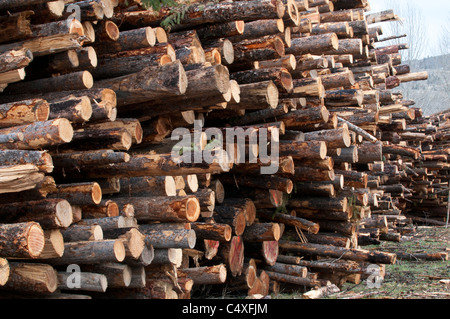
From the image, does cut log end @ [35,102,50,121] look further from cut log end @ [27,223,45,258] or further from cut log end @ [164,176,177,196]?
cut log end @ [164,176,177,196]

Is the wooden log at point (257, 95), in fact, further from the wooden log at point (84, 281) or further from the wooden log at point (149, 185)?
the wooden log at point (84, 281)

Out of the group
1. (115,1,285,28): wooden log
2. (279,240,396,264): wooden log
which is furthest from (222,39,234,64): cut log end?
(279,240,396,264): wooden log

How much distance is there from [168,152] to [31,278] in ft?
6.41

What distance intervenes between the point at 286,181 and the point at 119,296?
279cm

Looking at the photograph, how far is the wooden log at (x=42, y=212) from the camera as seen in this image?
4.25 metres

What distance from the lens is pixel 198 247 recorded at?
6641 millimetres

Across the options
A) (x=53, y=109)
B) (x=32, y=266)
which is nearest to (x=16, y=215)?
(x=32, y=266)

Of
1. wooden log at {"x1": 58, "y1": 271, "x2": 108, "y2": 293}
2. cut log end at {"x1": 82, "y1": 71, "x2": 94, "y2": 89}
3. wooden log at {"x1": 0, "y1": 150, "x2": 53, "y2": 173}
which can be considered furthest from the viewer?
cut log end at {"x1": 82, "y1": 71, "x2": 94, "y2": 89}

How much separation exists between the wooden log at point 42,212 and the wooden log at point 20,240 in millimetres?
337

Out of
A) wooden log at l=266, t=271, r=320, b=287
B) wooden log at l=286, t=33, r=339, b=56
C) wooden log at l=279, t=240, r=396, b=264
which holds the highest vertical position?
wooden log at l=286, t=33, r=339, b=56

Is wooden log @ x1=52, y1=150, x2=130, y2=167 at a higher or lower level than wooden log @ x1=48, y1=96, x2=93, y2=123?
lower

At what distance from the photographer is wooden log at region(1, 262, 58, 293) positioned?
4.34m

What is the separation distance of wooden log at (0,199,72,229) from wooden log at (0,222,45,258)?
1.11 ft

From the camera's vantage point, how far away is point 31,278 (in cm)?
435
